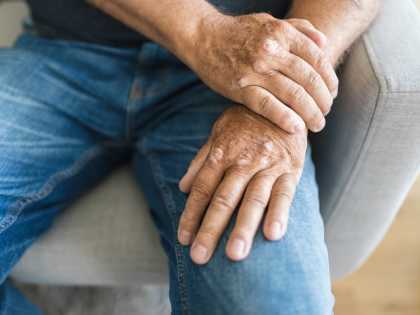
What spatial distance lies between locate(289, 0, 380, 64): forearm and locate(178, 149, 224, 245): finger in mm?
249

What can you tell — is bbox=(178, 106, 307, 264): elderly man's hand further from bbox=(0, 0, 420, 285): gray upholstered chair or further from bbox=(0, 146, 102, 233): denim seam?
bbox=(0, 146, 102, 233): denim seam

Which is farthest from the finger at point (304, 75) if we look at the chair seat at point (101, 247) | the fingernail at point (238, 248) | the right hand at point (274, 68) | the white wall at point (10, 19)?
the white wall at point (10, 19)

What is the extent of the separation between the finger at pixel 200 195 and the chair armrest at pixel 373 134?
0.22 meters

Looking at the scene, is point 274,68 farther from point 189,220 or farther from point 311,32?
point 189,220

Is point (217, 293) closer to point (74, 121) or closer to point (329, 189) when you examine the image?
point (329, 189)

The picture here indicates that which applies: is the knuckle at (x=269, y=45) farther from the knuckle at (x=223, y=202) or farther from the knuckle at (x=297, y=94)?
the knuckle at (x=223, y=202)

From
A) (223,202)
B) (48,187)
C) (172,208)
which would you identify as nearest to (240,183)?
(223,202)

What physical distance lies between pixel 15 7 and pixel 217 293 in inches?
37.7

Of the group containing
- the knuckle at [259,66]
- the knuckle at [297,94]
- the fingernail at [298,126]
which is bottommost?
the fingernail at [298,126]

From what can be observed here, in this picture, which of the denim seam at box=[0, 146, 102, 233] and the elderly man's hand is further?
the denim seam at box=[0, 146, 102, 233]

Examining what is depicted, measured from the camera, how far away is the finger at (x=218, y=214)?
553 millimetres

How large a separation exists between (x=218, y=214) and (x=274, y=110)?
164mm

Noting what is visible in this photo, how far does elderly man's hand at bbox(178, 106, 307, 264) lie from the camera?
548mm

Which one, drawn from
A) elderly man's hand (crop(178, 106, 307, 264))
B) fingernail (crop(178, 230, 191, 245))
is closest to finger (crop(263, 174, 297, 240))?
elderly man's hand (crop(178, 106, 307, 264))
